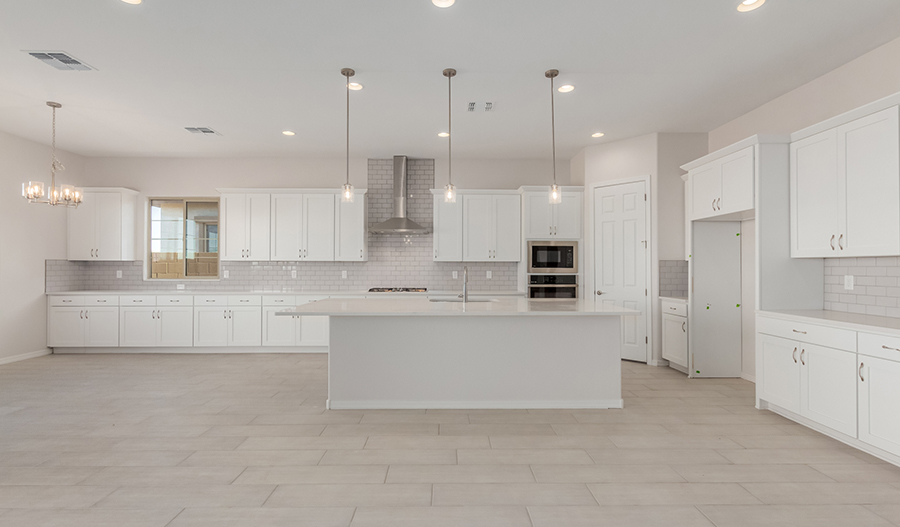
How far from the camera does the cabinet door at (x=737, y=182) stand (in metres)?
4.02

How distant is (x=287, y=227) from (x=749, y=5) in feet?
19.3

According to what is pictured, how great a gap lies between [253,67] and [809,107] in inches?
192

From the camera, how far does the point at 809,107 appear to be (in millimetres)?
4223

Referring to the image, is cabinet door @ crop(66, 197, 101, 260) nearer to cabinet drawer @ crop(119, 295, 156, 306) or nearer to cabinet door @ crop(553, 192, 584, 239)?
cabinet drawer @ crop(119, 295, 156, 306)

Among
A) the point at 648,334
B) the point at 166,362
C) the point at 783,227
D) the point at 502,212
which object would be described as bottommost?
the point at 166,362

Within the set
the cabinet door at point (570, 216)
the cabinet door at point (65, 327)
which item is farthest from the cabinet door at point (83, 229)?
the cabinet door at point (570, 216)

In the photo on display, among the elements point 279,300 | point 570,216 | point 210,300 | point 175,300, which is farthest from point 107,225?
point 570,216

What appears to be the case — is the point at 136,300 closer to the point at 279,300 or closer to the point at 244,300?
the point at 244,300

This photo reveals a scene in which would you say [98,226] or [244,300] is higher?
[98,226]

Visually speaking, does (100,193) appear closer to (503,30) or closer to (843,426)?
(503,30)

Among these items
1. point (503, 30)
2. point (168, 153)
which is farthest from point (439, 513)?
point (168, 153)

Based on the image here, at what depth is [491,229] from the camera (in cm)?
683

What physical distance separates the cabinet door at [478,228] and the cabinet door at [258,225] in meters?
2.88

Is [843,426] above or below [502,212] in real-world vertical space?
below
